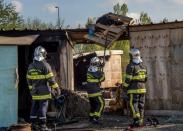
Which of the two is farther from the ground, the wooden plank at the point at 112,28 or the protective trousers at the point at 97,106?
the wooden plank at the point at 112,28

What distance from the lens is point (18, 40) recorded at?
604 inches

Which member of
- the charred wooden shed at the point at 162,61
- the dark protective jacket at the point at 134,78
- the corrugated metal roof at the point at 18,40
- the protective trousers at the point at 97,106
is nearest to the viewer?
the dark protective jacket at the point at 134,78

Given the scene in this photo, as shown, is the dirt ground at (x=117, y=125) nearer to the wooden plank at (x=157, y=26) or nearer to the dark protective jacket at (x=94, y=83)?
the dark protective jacket at (x=94, y=83)

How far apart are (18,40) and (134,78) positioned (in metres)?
4.38

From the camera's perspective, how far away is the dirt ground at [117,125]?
43.7 ft

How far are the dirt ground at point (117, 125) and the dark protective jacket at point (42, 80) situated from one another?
1.30 meters

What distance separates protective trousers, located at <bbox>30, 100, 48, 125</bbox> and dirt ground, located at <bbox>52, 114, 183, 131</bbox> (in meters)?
0.80

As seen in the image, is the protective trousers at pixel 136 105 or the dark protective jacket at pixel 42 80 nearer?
the dark protective jacket at pixel 42 80

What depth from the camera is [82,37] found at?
1719 cm

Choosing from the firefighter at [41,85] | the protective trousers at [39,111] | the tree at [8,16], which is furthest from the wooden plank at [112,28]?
the tree at [8,16]

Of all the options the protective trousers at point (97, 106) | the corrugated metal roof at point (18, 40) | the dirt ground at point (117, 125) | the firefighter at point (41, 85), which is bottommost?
the dirt ground at point (117, 125)

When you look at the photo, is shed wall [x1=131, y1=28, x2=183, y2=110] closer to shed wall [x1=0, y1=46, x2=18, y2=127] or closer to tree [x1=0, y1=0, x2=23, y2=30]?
shed wall [x1=0, y1=46, x2=18, y2=127]

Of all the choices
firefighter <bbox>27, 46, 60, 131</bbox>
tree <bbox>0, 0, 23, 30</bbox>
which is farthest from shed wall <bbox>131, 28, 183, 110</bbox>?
tree <bbox>0, 0, 23, 30</bbox>

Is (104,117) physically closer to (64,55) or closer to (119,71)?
(64,55)
